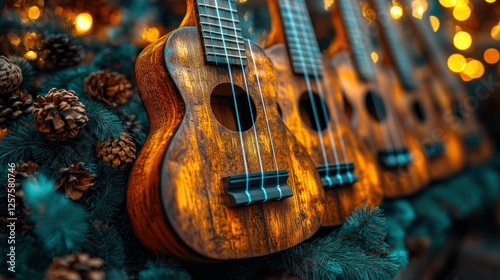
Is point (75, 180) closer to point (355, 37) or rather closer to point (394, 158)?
point (394, 158)

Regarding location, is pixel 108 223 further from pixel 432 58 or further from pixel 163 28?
pixel 432 58

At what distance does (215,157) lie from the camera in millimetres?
775

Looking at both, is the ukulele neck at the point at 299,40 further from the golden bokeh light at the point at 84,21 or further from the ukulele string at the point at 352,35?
the golden bokeh light at the point at 84,21

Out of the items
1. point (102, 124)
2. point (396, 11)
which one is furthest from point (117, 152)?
point (396, 11)

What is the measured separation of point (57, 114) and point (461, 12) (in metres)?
2.56

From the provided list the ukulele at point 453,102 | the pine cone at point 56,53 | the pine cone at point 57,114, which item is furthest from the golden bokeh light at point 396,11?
the pine cone at point 57,114

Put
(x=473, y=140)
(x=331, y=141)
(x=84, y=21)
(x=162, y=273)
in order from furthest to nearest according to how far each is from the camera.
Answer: (x=473, y=140)
(x=84, y=21)
(x=331, y=141)
(x=162, y=273)

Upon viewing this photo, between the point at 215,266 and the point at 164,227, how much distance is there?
0.29m

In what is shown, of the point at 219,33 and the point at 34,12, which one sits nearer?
the point at 219,33

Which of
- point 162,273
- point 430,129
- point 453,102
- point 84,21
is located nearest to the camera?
point 162,273

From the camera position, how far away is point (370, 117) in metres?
1.50

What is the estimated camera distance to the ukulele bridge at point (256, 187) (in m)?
0.75

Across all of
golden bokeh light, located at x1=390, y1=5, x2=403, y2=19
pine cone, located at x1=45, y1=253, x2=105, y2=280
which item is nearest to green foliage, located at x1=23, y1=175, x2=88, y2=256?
pine cone, located at x1=45, y1=253, x2=105, y2=280

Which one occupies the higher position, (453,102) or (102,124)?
(453,102)
